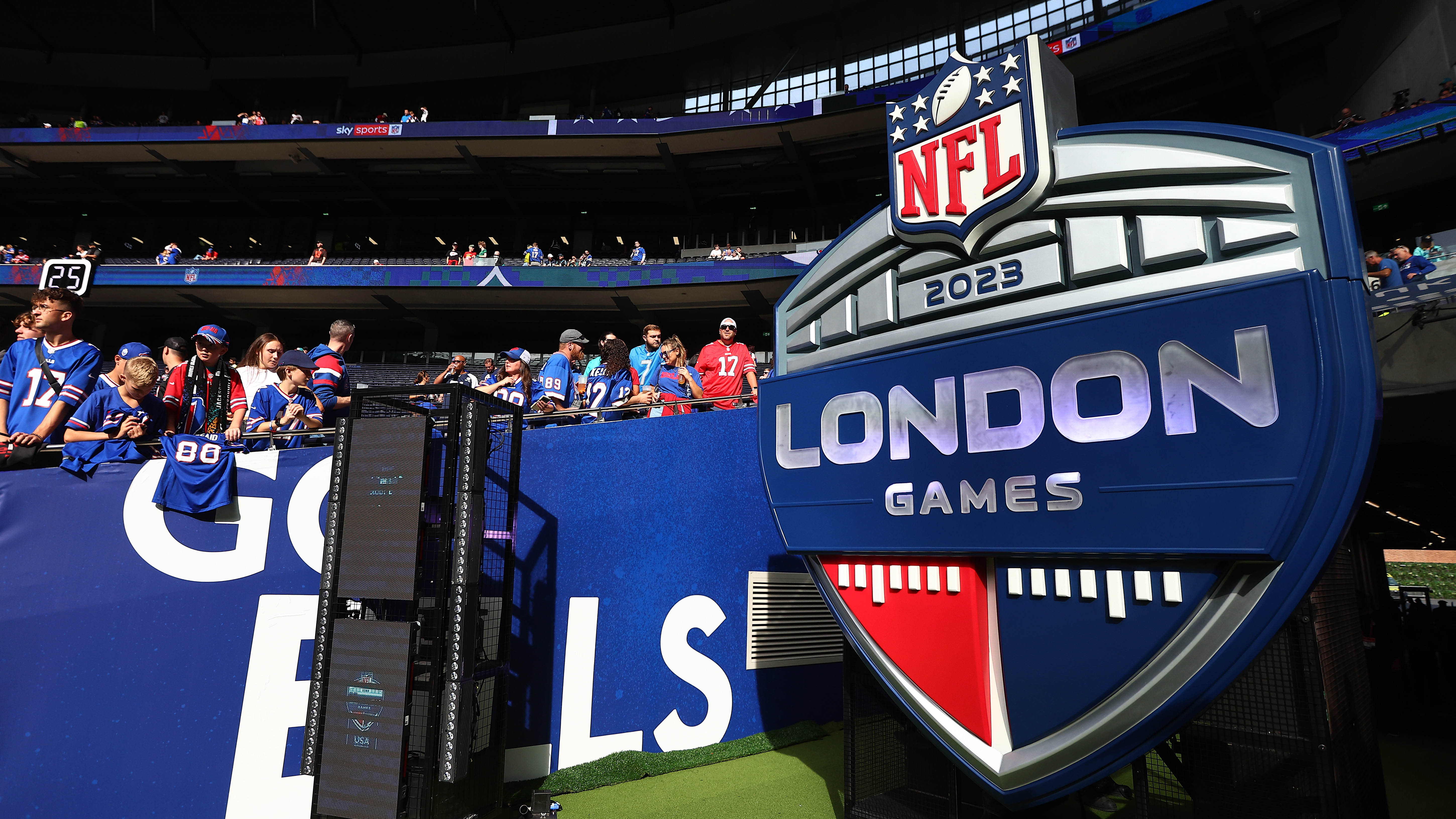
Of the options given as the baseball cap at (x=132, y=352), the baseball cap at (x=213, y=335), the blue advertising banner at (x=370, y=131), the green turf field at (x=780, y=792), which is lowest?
the green turf field at (x=780, y=792)

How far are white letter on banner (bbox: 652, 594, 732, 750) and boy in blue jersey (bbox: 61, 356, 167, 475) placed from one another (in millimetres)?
3882

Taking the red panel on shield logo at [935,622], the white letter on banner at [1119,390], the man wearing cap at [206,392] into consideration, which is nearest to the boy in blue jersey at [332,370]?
the man wearing cap at [206,392]

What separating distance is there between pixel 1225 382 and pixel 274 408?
5776mm

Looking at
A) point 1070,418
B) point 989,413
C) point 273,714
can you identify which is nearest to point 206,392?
point 273,714

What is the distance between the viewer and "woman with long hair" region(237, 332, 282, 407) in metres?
5.71

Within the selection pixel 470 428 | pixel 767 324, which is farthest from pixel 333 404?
pixel 767 324

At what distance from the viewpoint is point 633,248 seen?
2231cm

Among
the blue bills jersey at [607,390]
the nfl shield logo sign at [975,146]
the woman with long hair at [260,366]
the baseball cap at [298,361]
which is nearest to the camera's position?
the nfl shield logo sign at [975,146]

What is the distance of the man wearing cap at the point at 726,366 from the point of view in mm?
6566

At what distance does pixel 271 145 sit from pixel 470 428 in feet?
67.9

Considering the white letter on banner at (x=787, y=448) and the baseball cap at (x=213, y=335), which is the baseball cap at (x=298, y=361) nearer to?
the baseball cap at (x=213, y=335)

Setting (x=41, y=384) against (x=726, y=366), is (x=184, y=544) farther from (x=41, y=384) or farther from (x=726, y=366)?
A: (x=726, y=366)

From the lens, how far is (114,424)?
5.15m

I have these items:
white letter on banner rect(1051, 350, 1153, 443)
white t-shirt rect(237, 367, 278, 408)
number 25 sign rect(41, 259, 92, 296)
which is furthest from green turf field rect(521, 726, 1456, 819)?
number 25 sign rect(41, 259, 92, 296)
